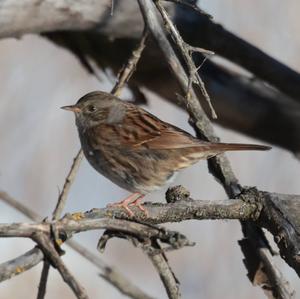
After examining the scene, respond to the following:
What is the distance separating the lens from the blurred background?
5.80 metres

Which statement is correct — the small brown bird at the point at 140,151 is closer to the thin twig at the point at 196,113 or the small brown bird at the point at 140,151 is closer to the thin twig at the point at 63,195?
the thin twig at the point at 196,113

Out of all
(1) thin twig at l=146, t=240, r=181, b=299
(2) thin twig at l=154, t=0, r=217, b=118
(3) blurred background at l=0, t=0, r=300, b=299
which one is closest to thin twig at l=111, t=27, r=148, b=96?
(2) thin twig at l=154, t=0, r=217, b=118

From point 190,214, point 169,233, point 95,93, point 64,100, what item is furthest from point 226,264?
point 169,233

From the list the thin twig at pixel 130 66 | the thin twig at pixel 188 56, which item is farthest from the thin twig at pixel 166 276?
the thin twig at pixel 130 66

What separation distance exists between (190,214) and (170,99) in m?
2.26

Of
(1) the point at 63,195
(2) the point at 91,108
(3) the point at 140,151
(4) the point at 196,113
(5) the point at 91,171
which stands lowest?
(1) the point at 63,195

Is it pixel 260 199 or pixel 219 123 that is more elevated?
pixel 219 123

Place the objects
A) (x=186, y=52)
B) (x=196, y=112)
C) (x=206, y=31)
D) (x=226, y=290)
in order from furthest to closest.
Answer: (x=226, y=290) → (x=206, y=31) → (x=196, y=112) → (x=186, y=52)

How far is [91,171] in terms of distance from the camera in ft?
20.2

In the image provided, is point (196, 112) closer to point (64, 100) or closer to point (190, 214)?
point (190, 214)

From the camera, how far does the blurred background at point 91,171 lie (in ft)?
19.0

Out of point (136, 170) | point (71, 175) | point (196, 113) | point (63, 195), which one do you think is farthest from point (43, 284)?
point (136, 170)

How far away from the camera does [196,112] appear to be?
359cm

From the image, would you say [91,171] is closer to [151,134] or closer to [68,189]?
[151,134]
